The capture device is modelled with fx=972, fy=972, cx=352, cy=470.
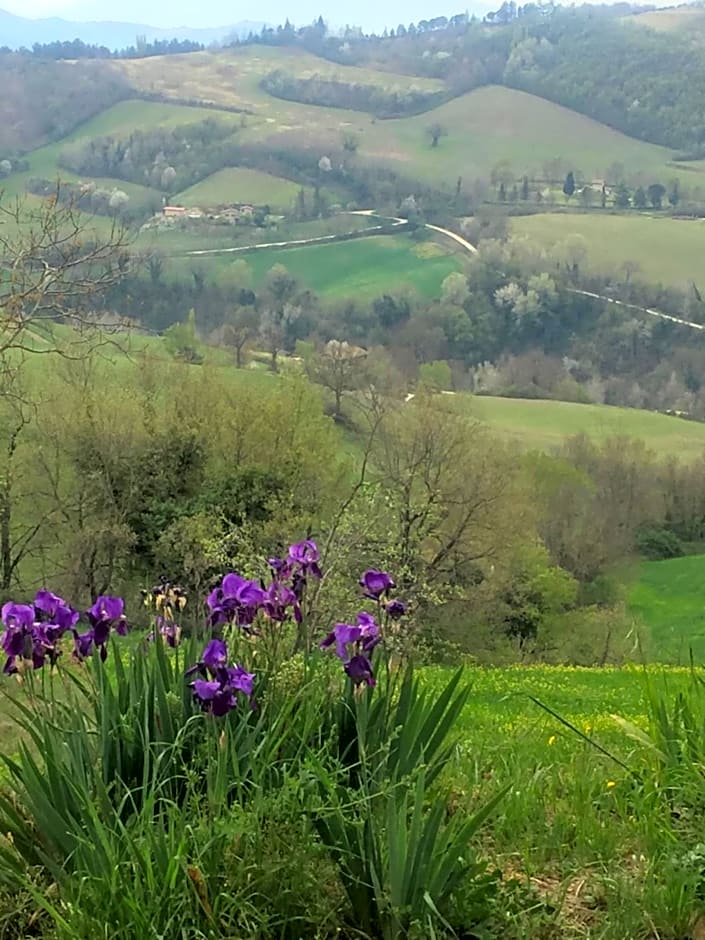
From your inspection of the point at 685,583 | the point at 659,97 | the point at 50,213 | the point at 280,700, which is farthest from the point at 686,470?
the point at 659,97

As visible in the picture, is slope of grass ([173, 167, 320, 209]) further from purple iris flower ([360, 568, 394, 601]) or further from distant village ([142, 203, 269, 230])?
purple iris flower ([360, 568, 394, 601])

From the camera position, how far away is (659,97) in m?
140

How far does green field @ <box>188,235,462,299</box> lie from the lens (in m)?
84.8

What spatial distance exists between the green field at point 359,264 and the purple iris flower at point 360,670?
261ft

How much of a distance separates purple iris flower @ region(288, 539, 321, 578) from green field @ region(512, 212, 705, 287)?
91406 millimetres

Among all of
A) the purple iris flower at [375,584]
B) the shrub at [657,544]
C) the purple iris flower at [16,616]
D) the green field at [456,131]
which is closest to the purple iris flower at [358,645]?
the purple iris flower at [375,584]

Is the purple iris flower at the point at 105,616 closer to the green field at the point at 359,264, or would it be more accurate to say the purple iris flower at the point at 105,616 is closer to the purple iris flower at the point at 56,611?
the purple iris flower at the point at 56,611

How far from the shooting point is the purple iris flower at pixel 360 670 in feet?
9.52

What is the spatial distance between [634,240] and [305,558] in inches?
4021

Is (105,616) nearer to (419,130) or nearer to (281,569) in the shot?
(281,569)

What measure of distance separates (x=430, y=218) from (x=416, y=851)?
110m

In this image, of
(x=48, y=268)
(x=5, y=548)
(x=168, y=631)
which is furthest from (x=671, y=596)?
(x=168, y=631)

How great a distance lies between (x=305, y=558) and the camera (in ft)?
10.6

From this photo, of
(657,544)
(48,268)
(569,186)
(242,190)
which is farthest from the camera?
(569,186)
